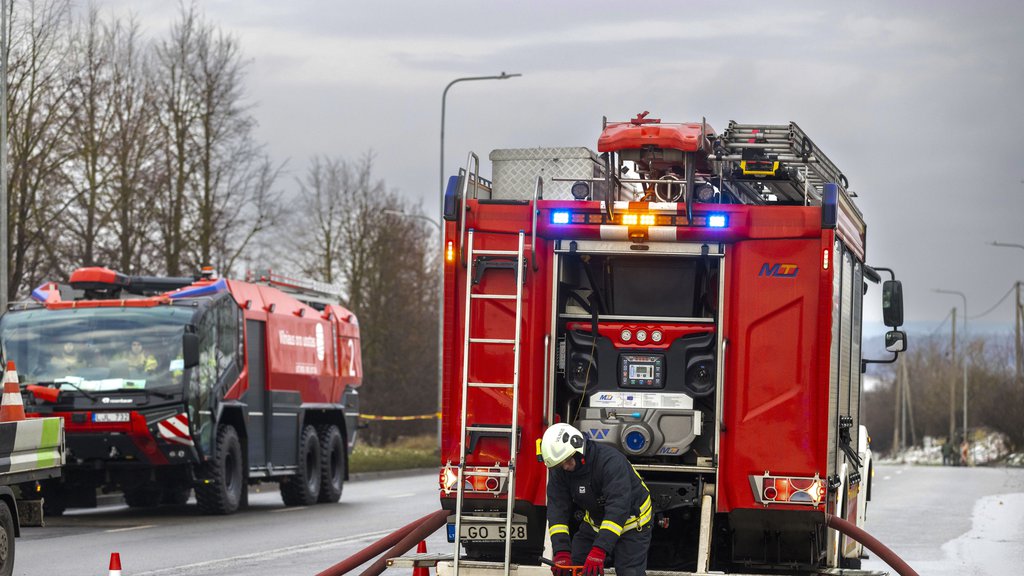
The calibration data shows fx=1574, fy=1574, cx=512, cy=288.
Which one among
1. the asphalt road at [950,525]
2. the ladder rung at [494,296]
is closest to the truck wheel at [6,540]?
the ladder rung at [494,296]

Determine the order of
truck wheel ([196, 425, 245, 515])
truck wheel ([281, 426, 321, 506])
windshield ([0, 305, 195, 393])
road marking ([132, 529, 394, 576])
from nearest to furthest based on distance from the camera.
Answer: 1. road marking ([132, 529, 394, 576])
2. windshield ([0, 305, 195, 393])
3. truck wheel ([196, 425, 245, 515])
4. truck wheel ([281, 426, 321, 506])

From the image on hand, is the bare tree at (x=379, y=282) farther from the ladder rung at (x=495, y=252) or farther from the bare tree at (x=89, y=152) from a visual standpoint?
the ladder rung at (x=495, y=252)

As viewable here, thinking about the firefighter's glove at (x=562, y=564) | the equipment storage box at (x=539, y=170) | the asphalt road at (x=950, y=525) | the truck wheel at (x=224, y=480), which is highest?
the equipment storage box at (x=539, y=170)

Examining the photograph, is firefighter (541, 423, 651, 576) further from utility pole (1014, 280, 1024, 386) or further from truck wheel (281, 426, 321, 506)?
utility pole (1014, 280, 1024, 386)

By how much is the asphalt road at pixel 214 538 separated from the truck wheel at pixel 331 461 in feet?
1.09

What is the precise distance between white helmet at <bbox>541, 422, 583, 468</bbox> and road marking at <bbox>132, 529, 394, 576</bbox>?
A: 6.30 meters

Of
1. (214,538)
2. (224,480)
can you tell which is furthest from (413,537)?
(224,480)

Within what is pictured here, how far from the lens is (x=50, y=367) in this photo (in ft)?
66.4

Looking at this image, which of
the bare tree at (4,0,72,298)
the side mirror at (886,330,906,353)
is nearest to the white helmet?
the side mirror at (886,330,906,353)

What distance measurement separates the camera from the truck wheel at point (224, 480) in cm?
2116

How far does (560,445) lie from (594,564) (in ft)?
2.35

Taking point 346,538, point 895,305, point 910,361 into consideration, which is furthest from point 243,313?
point 910,361

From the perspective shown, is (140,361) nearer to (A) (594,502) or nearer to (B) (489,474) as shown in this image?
(B) (489,474)

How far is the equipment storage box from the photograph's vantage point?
38.4 ft
